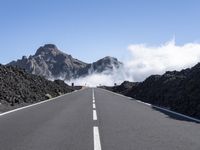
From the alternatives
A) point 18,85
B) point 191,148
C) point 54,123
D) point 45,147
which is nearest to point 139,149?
point 191,148

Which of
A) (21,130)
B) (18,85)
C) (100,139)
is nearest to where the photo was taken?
(100,139)

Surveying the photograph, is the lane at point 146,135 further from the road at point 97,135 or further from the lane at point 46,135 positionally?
the lane at point 46,135

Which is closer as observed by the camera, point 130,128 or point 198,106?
point 130,128

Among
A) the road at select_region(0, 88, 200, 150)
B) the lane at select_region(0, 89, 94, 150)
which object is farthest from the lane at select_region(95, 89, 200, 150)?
the lane at select_region(0, 89, 94, 150)

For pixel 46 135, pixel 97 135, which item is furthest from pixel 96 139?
pixel 46 135

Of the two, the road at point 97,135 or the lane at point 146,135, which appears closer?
the road at point 97,135

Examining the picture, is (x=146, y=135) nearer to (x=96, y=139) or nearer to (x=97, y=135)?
(x=97, y=135)

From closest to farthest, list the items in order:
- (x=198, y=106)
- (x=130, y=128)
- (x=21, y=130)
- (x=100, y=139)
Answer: (x=100, y=139)
(x=21, y=130)
(x=130, y=128)
(x=198, y=106)

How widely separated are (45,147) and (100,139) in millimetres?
1669

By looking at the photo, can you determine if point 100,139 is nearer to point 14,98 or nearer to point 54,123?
point 54,123

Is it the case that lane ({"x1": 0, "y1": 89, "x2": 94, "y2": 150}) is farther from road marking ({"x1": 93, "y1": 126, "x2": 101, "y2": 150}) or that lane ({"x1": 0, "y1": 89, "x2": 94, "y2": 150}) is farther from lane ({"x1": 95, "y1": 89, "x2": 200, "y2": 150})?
lane ({"x1": 95, "y1": 89, "x2": 200, "y2": 150})

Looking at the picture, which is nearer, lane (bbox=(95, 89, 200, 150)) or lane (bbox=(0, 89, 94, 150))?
lane (bbox=(0, 89, 94, 150))

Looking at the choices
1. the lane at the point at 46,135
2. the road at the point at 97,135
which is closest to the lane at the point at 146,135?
the road at the point at 97,135

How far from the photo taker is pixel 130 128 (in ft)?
39.7
